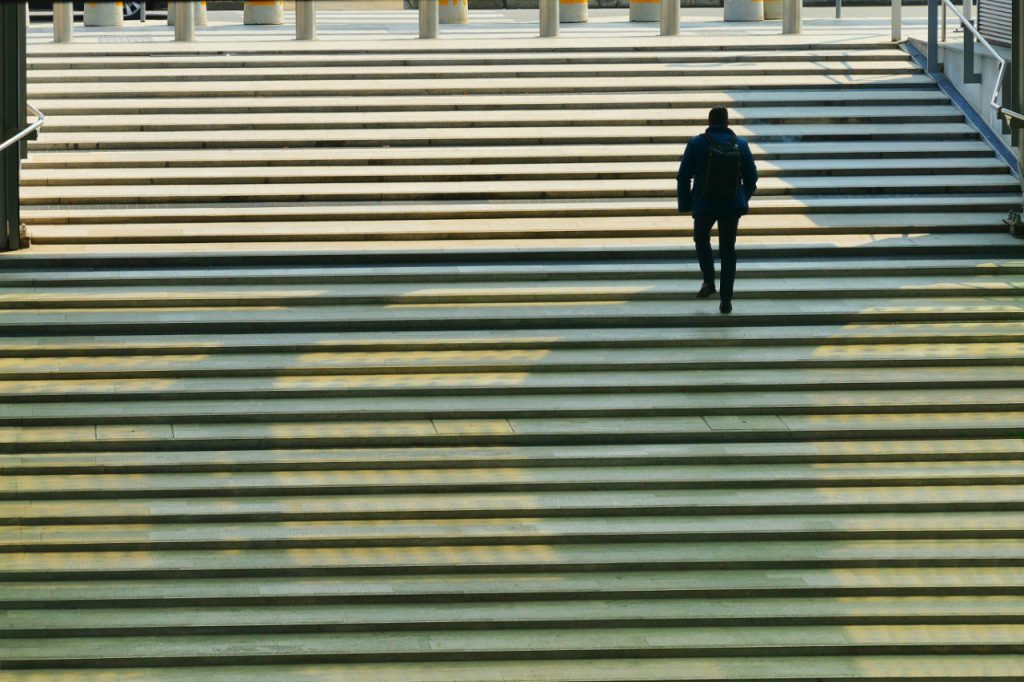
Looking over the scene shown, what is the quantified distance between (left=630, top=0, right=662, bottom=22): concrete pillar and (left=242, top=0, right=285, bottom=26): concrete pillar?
4.25 meters

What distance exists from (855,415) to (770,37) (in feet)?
24.8

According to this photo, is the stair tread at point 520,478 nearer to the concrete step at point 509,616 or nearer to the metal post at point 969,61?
the concrete step at point 509,616

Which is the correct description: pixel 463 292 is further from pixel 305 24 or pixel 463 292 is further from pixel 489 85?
pixel 305 24

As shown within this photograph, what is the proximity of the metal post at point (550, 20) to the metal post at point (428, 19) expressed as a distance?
3.57 feet

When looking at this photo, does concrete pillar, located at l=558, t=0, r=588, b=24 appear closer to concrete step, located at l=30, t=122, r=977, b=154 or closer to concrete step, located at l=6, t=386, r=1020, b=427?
concrete step, located at l=30, t=122, r=977, b=154

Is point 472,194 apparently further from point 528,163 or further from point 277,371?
point 277,371

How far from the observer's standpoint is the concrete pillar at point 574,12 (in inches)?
828

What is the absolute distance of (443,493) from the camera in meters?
9.50

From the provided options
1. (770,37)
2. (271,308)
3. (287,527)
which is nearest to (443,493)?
(287,527)

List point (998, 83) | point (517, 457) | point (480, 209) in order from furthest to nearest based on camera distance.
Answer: point (998, 83)
point (480, 209)
point (517, 457)

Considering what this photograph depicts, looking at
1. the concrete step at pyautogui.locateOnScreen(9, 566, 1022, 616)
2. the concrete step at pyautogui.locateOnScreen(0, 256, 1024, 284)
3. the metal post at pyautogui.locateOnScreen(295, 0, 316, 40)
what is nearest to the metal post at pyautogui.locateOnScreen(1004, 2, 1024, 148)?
the concrete step at pyautogui.locateOnScreen(0, 256, 1024, 284)

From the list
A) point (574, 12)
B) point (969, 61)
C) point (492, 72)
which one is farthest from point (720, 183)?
point (574, 12)

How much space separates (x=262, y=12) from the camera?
20703 millimetres

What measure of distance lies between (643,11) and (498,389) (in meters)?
11.5
